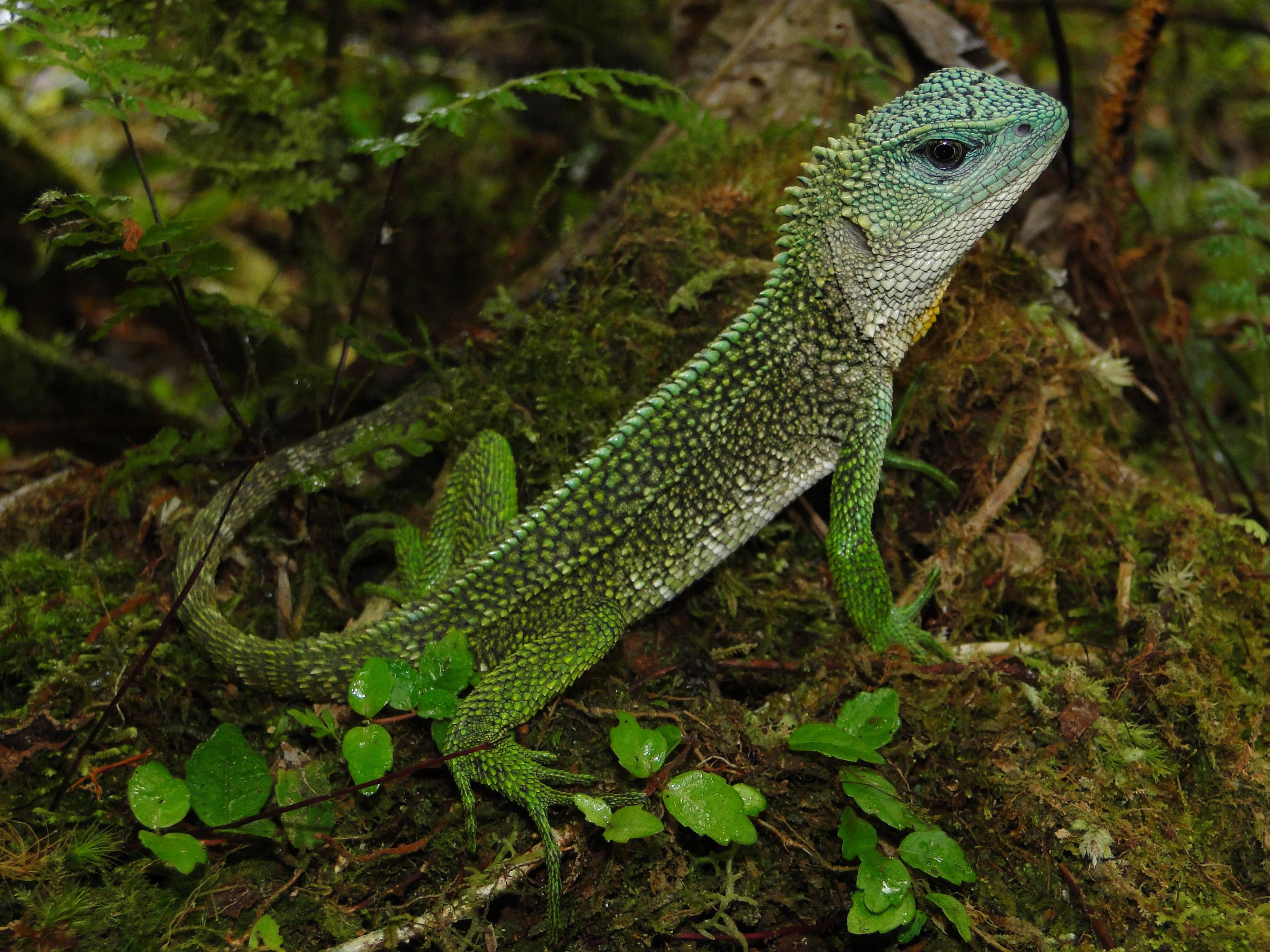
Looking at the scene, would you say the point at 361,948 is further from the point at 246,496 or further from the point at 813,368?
the point at 813,368

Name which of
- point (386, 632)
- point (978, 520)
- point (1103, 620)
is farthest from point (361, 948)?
point (1103, 620)

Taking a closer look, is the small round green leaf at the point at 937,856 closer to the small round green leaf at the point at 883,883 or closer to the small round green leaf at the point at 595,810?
the small round green leaf at the point at 883,883

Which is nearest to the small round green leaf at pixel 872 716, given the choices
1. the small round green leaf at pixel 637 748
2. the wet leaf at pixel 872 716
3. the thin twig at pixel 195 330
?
the wet leaf at pixel 872 716

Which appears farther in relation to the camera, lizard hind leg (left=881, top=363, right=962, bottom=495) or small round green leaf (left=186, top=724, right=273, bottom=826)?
lizard hind leg (left=881, top=363, right=962, bottom=495)

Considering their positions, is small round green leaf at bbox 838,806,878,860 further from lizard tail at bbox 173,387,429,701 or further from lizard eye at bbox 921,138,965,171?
lizard eye at bbox 921,138,965,171

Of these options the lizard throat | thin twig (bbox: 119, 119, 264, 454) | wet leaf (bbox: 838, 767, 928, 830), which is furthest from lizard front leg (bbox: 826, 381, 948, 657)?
thin twig (bbox: 119, 119, 264, 454)

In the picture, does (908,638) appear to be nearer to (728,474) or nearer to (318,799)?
(728,474)

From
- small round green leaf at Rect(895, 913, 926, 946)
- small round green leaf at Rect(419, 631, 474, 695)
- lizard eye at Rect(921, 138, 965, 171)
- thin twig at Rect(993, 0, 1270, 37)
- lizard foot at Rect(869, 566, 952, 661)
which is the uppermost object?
lizard eye at Rect(921, 138, 965, 171)
